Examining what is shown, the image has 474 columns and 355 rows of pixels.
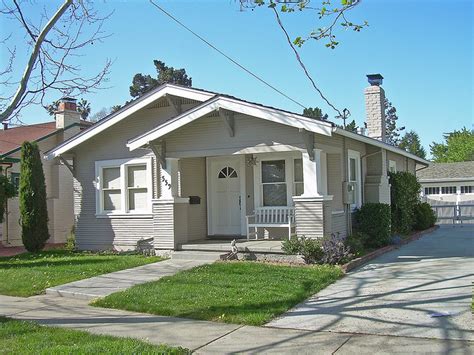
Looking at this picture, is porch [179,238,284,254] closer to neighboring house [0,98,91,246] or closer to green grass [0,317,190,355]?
green grass [0,317,190,355]

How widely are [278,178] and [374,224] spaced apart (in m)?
2.81

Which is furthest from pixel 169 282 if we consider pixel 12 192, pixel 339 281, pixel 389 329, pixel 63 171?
pixel 63 171

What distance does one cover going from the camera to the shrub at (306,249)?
11289 millimetres

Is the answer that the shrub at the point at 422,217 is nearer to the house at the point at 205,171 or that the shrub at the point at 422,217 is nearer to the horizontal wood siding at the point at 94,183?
the house at the point at 205,171

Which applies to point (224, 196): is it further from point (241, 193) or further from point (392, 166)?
point (392, 166)

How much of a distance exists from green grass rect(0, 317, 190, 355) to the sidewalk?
323mm

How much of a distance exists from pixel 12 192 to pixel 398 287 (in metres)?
12.2

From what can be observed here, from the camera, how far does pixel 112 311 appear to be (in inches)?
322

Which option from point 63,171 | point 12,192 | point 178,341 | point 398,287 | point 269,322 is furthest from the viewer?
point 63,171

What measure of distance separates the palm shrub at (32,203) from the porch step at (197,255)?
4625 mm

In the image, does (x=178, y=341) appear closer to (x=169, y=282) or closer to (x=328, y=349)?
(x=328, y=349)

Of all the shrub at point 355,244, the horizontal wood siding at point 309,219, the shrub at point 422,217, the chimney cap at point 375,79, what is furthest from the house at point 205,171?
the shrub at point 422,217

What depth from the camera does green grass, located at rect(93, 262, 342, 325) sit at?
7707mm

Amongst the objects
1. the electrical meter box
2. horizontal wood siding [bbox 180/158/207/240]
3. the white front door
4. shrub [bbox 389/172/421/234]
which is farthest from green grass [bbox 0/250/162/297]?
shrub [bbox 389/172/421/234]
